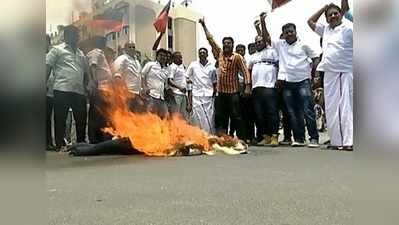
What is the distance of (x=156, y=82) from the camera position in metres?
6.72

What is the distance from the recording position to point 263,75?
663 centimetres

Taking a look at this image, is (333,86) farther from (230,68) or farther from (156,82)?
(156,82)

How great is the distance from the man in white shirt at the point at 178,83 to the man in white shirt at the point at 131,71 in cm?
51

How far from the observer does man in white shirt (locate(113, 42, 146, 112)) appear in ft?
21.0

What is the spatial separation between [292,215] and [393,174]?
1.61 metres

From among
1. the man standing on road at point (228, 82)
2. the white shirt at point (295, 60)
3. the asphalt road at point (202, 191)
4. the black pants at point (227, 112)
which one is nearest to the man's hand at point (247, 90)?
the man standing on road at point (228, 82)

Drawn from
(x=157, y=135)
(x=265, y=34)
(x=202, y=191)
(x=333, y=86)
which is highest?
(x=265, y=34)

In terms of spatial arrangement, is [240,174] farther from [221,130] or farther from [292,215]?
[221,130]

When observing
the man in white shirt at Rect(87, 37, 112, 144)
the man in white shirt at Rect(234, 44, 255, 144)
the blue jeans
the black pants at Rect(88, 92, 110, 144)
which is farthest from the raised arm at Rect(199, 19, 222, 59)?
the black pants at Rect(88, 92, 110, 144)

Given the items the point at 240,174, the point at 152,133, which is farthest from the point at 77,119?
the point at 240,174

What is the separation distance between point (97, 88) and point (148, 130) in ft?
2.88

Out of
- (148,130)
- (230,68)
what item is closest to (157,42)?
(230,68)

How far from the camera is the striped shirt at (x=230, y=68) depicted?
668cm

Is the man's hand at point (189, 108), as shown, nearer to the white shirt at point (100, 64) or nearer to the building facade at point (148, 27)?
the building facade at point (148, 27)
